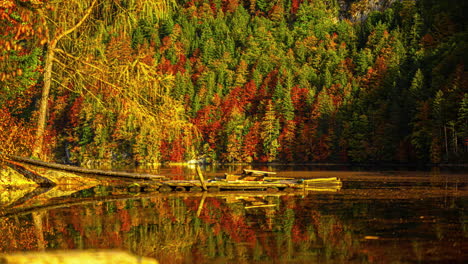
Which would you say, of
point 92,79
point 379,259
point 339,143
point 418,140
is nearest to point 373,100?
point 339,143

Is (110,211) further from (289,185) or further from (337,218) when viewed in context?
(289,185)

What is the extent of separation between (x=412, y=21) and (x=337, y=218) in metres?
169

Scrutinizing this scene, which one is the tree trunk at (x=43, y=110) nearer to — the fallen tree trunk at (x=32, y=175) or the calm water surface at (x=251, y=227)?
the fallen tree trunk at (x=32, y=175)

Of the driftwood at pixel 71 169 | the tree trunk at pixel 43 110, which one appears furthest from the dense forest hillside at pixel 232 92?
the driftwood at pixel 71 169

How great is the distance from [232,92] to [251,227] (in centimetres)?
13852

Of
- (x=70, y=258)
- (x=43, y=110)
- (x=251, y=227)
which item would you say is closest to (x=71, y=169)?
(x=43, y=110)

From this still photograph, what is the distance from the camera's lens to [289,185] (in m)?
30.7

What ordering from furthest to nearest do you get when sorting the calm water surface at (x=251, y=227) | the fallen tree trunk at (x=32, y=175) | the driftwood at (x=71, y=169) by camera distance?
1. the fallen tree trunk at (x=32, y=175)
2. the driftwood at (x=71, y=169)
3. the calm water surface at (x=251, y=227)

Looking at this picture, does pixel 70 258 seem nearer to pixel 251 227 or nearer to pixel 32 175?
pixel 251 227

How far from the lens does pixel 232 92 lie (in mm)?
155125

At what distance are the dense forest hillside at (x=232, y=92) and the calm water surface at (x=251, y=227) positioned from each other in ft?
10.3

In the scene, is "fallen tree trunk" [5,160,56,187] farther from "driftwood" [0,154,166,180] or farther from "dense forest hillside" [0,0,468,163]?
"dense forest hillside" [0,0,468,163]

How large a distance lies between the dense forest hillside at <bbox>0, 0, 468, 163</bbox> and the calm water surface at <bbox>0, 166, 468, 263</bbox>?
3139 millimetres

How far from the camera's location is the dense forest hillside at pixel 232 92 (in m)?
21.2
